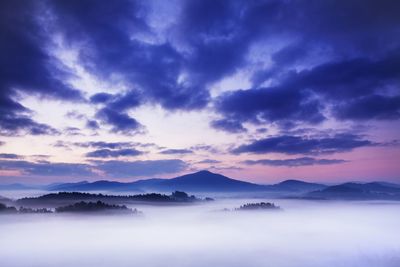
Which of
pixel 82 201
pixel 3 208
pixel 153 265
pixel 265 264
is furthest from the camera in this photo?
pixel 153 265

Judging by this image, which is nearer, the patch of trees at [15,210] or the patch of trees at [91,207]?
the patch of trees at [15,210]

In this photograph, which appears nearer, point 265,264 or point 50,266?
point 50,266

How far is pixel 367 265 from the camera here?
19788 cm

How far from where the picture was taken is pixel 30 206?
17150cm

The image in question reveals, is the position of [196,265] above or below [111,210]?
below

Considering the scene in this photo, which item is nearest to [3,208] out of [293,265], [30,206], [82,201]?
[30,206]

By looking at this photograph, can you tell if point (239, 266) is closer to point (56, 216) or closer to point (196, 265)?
point (196, 265)

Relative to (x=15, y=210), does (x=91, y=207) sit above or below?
above

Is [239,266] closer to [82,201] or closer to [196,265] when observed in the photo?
[196,265]

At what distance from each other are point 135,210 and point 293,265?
93.0 meters

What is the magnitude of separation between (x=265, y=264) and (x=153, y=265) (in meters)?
62.3

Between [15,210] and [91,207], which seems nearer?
[15,210]

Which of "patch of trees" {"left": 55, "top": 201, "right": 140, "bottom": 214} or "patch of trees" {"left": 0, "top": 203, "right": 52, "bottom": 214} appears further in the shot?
"patch of trees" {"left": 55, "top": 201, "right": 140, "bottom": 214}

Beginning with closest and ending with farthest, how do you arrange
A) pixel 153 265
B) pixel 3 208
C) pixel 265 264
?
pixel 3 208 → pixel 265 264 → pixel 153 265
